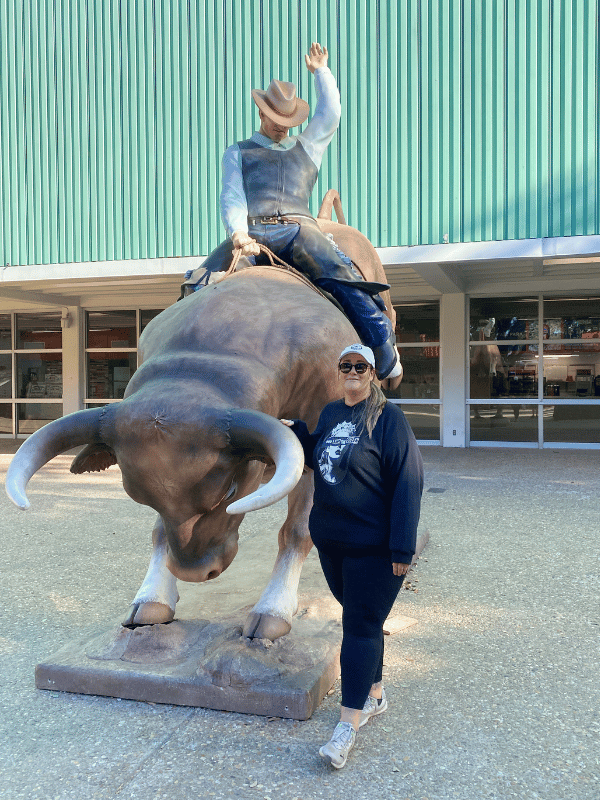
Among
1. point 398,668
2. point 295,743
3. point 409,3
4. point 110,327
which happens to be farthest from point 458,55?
point 295,743

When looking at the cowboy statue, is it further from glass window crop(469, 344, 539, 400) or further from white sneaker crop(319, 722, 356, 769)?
glass window crop(469, 344, 539, 400)

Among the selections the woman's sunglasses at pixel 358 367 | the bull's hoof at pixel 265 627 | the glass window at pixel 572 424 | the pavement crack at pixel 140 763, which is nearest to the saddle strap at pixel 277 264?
the woman's sunglasses at pixel 358 367

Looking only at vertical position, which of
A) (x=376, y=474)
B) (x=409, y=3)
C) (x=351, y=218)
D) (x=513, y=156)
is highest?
(x=409, y=3)

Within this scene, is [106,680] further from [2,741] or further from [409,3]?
[409,3]

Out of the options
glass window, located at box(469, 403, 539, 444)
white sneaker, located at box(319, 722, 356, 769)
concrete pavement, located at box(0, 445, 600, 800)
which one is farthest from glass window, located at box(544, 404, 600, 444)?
white sneaker, located at box(319, 722, 356, 769)

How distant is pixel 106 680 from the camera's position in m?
3.25

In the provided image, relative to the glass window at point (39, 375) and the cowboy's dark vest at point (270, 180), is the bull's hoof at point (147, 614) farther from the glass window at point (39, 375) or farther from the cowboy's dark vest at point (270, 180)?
the glass window at point (39, 375)

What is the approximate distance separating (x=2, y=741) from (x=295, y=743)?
3.89 ft

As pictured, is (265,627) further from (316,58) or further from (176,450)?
(316,58)

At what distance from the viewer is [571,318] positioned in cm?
1305

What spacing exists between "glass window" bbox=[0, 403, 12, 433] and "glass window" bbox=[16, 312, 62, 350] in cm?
142

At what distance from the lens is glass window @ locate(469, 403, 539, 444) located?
1334 centimetres

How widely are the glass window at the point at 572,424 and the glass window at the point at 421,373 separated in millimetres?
2100

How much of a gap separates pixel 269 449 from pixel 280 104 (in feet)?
8.61
